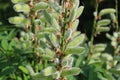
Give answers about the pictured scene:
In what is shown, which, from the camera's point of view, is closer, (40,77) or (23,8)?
(40,77)

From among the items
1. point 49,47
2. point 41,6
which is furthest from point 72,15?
point 41,6

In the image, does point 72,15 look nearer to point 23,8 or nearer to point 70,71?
point 70,71

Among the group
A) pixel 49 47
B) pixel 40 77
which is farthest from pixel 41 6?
pixel 40 77

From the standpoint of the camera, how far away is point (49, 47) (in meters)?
1.93

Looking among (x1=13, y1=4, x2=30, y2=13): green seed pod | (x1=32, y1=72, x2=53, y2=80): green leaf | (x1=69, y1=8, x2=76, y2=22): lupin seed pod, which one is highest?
(x1=69, y1=8, x2=76, y2=22): lupin seed pod

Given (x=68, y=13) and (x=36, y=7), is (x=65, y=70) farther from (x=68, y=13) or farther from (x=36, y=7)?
(x=36, y=7)

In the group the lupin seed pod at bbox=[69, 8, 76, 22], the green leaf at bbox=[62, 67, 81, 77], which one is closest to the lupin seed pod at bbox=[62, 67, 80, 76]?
the green leaf at bbox=[62, 67, 81, 77]

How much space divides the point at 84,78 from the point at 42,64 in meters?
0.27

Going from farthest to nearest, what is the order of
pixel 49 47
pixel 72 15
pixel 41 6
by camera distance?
pixel 41 6, pixel 49 47, pixel 72 15

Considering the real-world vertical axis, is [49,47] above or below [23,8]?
below

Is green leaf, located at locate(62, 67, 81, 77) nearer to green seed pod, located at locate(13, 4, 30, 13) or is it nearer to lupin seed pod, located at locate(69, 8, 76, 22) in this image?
lupin seed pod, located at locate(69, 8, 76, 22)

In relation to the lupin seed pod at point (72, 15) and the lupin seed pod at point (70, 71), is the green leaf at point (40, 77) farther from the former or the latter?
the lupin seed pod at point (72, 15)

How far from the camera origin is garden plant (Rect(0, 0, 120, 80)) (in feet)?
6.01

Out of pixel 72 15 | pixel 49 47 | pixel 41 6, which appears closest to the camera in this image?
pixel 72 15
